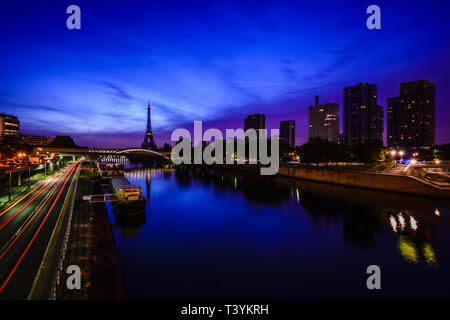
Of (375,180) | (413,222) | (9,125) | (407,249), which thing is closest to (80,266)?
(407,249)

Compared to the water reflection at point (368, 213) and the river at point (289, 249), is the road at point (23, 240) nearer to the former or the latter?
the river at point (289, 249)

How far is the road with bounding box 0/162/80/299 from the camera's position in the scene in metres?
12.4

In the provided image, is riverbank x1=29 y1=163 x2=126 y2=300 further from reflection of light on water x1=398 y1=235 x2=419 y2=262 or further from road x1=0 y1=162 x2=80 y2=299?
reflection of light on water x1=398 y1=235 x2=419 y2=262

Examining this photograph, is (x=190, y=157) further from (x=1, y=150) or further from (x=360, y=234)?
(x=360, y=234)

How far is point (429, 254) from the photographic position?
20.9 m

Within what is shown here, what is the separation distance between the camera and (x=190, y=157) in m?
152

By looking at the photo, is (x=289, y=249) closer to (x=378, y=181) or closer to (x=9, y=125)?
(x=378, y=181)

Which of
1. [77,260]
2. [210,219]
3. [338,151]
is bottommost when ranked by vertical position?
[210,219]

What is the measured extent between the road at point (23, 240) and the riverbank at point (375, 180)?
55005 millimetres

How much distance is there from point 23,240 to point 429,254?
1359 inches

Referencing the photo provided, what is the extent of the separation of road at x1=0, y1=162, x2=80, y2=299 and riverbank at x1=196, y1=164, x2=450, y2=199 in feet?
180

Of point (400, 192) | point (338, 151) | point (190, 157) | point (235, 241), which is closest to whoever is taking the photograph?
point (235, 241)
